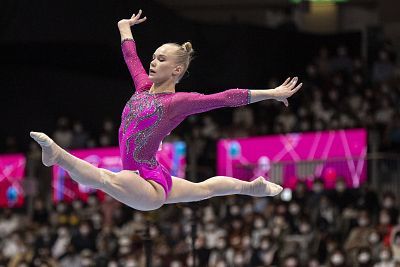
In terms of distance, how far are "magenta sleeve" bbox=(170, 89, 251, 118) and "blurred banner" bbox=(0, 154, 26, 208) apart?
8.97 m

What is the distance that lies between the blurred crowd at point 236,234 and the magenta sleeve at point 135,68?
15.6 ft

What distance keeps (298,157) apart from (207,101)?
7.50m

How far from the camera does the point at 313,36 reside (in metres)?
18.1

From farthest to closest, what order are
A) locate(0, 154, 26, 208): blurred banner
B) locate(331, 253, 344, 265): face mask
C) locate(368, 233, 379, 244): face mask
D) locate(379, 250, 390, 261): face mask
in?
locate(0, 154, 26, 208): blurred banner < locate(368, 233, 379, 244): face mask < locate(331, 253, 344, 265): face mask < locate(379, 250, 390, 261): face mask

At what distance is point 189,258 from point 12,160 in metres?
3.93

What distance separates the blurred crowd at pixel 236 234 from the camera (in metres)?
12.2

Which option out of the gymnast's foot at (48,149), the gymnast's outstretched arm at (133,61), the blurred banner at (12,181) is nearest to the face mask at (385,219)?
the blurred banner at (12,181)

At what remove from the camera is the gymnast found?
652 centimetres

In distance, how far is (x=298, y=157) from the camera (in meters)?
13.9

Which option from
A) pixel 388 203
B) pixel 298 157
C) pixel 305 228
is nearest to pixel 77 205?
pixel 298 157


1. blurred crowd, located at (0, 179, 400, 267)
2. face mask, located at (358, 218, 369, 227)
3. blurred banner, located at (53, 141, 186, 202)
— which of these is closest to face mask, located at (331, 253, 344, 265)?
blurred crowd, located at (0, 179, 400, 267)

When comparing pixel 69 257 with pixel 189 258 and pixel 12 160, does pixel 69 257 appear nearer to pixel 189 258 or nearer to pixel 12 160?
pixel 189 258

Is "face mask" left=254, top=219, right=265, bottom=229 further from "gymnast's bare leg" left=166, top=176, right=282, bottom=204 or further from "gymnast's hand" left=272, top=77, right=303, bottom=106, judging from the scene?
"gymnast's hand" left=272, top=77, right=303, bottom=106

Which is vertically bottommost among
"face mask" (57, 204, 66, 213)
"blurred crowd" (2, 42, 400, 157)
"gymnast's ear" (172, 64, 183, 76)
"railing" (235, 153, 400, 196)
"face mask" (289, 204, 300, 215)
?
"face mask" (289, 204, 300, 215)
